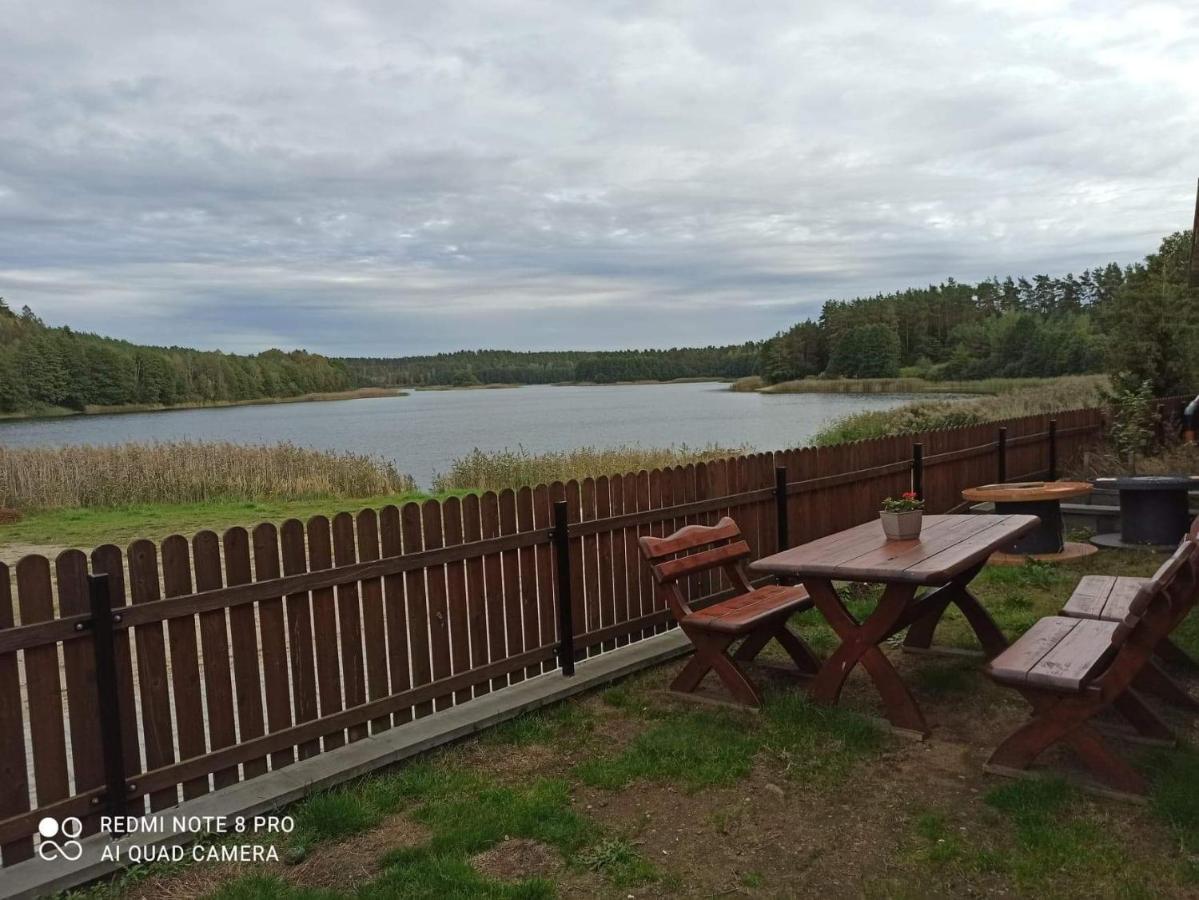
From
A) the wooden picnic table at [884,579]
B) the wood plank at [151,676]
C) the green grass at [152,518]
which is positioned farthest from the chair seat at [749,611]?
the green grass at [152,518]

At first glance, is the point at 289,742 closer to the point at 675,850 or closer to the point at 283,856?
the point at 283,856

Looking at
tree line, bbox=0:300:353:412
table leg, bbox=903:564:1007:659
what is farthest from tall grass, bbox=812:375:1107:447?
tree line, bbox=0:300:353:412

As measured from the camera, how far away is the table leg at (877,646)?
4043 mm

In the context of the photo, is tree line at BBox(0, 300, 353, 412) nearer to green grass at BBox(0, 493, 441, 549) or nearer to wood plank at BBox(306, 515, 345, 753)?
green grass at BBox(0, 493, 441, 549)

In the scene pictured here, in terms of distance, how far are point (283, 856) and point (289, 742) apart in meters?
0.67

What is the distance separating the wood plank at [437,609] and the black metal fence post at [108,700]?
1511 mm

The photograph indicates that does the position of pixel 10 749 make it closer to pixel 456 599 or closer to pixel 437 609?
pixel 437 609

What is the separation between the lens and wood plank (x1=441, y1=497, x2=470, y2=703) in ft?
14.9

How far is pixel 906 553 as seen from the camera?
14.3ft

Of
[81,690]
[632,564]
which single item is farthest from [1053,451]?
[81,690]

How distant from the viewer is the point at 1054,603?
20.7 ft

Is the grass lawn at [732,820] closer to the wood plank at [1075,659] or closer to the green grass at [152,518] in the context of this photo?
the wood plank at [1075,659]

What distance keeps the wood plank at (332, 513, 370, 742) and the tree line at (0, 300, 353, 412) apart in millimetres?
80520

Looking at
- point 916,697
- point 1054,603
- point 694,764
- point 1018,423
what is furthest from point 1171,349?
point 694,764
